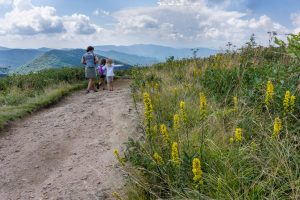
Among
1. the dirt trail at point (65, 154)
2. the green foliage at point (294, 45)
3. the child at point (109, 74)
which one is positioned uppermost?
the green foliage at point (294, 45)

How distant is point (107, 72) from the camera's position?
14.7 meters

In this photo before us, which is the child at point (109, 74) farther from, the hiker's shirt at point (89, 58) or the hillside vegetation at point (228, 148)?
the hillside vegetation at point (228, 148)

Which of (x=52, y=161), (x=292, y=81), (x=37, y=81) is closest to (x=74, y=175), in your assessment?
(x=52, y=161)

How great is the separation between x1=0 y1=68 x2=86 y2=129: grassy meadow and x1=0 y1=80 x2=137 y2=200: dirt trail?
0.73 meters

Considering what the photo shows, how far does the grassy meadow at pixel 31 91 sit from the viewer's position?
9418 millimetres

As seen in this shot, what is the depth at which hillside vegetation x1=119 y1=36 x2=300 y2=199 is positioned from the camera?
320 cm

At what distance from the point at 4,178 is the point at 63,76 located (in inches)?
536

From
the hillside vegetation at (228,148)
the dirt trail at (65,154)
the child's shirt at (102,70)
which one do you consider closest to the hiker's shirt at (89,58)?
the child's shirt at (102,70)

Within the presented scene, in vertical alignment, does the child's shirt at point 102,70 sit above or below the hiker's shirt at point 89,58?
below

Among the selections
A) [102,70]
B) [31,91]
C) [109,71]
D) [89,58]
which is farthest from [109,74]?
[31,91]

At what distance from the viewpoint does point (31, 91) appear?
1351cm

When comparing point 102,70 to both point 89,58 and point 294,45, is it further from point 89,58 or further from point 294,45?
point 294,45

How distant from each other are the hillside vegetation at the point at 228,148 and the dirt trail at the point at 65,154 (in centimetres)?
54

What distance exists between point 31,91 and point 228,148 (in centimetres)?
1119
